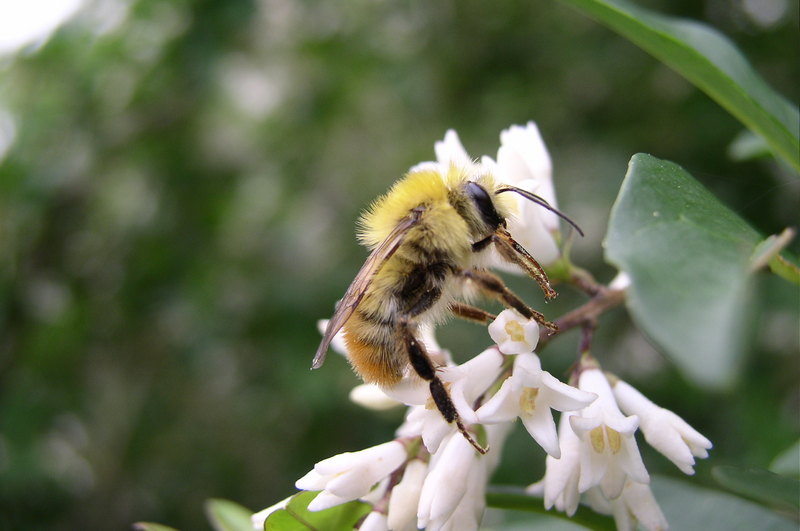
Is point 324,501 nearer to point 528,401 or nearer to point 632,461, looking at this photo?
point 528,401

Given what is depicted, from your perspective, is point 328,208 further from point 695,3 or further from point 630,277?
point 630,277

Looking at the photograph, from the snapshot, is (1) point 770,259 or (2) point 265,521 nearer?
(1) point 770,259

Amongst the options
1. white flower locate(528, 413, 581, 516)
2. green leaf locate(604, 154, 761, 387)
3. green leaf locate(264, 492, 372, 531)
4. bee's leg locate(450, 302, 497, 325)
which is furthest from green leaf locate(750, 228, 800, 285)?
green leaf locate(264, 492, 372, 531)

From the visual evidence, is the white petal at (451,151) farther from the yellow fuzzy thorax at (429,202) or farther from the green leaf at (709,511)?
the green leaf at (709,511)

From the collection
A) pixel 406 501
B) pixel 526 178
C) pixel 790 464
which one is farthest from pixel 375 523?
pixel 790 464

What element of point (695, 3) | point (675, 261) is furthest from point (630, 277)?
point (695, 3)

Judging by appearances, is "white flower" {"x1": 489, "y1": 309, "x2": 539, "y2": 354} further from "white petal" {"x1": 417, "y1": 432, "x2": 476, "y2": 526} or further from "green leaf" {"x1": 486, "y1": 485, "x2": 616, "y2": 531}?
"green leaf" {"x1": 486, "y1": 485, "x2": 616, "y2": 531}
